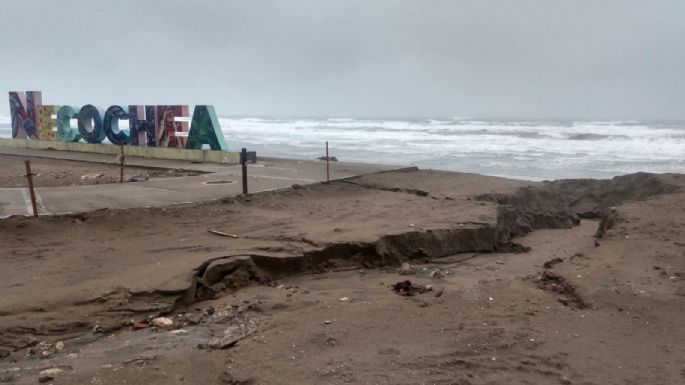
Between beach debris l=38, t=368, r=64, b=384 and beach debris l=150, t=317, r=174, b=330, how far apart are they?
99cm

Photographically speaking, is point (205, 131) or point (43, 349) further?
point (205, 131)

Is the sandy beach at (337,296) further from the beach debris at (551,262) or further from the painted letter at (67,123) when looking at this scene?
the painted letter at (67,123)

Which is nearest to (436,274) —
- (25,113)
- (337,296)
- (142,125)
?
(337,296)

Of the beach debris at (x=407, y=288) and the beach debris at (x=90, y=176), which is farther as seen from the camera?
the beach debris at (x=90, y=176)

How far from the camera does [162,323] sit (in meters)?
5.01

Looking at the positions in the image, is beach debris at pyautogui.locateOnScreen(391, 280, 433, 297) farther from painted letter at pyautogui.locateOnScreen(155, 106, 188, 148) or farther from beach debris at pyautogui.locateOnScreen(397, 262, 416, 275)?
painted letter at pyautogui.locateOnScreen(155, 106, 188, 148)

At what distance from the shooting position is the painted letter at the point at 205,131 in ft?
52.3

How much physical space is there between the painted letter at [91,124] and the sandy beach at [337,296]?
35.8 feet

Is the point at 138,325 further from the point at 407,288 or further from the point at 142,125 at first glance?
the point at 142,125

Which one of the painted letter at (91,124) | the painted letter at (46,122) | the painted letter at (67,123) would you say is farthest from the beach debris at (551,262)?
the painted letter at (46,122)

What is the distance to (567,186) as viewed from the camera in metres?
14.2

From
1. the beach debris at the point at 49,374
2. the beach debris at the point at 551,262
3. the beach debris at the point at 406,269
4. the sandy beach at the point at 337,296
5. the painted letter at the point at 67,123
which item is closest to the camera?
the beach debris at the point at 49,374

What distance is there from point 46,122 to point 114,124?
3.83 meters

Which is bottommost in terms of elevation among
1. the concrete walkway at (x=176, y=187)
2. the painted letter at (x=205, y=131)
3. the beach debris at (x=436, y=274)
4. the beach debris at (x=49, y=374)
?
the beach debris at (x=49, y=374)
